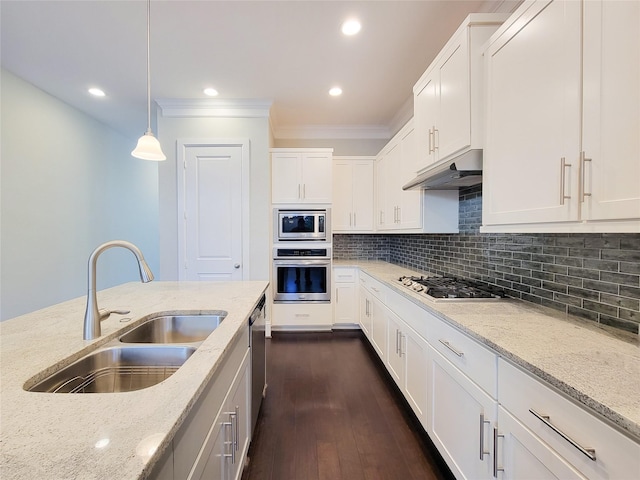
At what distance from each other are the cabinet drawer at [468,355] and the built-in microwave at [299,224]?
2.17m

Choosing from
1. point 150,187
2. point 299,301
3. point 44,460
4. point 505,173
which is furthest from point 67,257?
point 505,173

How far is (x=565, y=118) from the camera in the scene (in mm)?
996

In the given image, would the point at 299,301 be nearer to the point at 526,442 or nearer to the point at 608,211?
the point at 526,442

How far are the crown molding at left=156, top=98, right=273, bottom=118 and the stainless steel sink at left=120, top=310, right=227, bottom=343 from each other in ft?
8.59

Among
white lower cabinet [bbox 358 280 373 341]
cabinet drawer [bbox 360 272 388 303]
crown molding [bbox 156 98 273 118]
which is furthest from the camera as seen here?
crown molding [bbox 156 98 273 118]

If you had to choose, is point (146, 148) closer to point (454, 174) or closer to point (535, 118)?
point (454, 174)

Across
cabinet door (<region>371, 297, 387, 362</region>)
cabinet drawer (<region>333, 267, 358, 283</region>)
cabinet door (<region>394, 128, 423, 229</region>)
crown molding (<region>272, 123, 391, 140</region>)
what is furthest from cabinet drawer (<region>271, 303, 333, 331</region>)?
crown molding (<region>272, 123, 391, 140</region>)

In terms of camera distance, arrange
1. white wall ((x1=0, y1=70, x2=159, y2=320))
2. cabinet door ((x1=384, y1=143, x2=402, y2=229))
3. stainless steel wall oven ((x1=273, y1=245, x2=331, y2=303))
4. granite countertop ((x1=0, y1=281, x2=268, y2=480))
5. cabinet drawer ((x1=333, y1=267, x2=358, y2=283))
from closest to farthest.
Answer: granite countertop ((x1=0, y1=281, x2=268, y2=480)) < white wall ((x1=0, y1=70, x2=159, y2=320)) < cabinet door ((x1=384, y1=143, x2=402, y2=229)) < stainless steel wall oven ((x1=273, y1=245, x2=331, y2=303)) < cabinet drawer ((x1=333, y1=267, x2=358, y2=283))

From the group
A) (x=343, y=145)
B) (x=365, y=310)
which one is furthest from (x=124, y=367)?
(x=343, y=145)

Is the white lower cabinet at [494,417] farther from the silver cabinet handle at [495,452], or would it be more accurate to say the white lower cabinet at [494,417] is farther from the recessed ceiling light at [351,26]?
the recessed ceiling light at [351,26]

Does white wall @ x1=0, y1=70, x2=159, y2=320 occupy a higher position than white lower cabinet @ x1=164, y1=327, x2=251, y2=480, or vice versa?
white wall @ x1=0, y1=70, x2=159, y2=320

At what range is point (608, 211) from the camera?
2.83 ft

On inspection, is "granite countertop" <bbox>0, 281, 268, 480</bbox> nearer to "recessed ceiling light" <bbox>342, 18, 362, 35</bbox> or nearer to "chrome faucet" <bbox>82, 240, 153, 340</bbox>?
"chrome faucet" <bbox>82, 240, 153, 340</bbox>

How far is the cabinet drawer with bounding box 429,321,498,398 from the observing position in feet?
3.42
